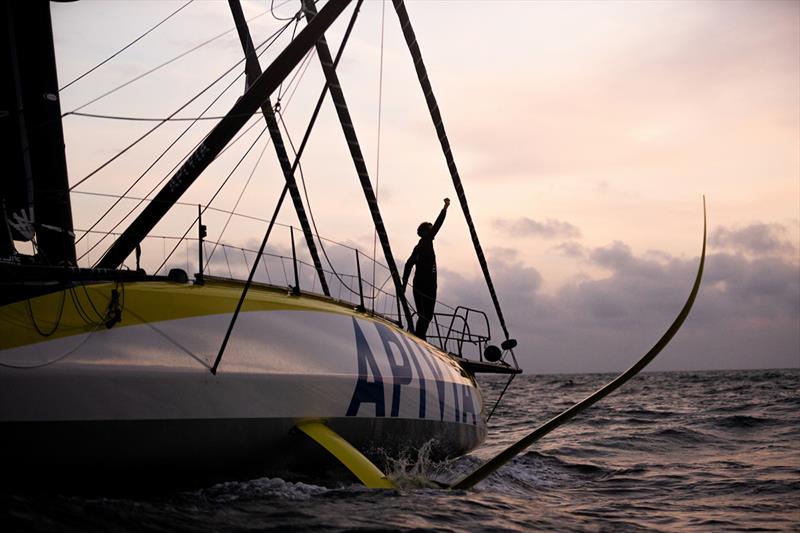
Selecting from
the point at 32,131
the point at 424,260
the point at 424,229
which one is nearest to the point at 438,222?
the point at 424,229

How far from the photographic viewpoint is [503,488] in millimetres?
8312

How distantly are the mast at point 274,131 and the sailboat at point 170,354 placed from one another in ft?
3.83

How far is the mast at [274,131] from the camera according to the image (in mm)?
10047

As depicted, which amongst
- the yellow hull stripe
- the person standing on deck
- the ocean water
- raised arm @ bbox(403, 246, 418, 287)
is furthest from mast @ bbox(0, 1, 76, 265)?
the person standing on deck

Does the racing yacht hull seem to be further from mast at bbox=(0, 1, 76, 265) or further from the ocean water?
mast at bbox=(0, 1, 76, 265)

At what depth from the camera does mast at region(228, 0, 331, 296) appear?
33.0 ft

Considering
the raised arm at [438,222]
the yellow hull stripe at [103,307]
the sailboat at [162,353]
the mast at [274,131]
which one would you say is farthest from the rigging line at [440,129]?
the yellow hull stripe at [103,307]

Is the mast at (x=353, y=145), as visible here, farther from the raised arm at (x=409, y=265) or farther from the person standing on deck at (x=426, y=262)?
the person standing on deck at (x=426, y=262)

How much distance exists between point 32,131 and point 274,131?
4785 mm

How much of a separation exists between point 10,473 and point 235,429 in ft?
5.09

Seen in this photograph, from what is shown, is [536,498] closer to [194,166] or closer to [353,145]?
[194,166]

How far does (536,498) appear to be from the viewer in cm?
779

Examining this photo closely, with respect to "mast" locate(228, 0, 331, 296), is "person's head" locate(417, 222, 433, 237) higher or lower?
lower

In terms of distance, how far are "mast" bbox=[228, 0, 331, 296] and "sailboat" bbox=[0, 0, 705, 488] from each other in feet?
3.83
